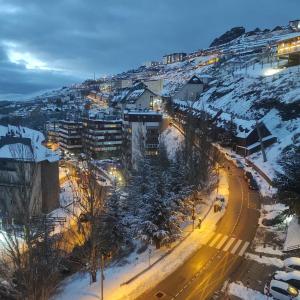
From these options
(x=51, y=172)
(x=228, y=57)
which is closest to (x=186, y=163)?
(x=51, y=172)

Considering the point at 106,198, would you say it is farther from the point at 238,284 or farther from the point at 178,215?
the point at 238,284

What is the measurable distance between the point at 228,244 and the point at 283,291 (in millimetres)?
8740

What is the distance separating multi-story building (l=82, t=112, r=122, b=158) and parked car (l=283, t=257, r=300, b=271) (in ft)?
200

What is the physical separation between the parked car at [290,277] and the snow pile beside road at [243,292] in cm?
184

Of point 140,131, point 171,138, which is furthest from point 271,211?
point 171,138

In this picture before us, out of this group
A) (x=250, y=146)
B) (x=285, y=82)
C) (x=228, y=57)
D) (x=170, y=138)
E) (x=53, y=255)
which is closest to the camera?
(x=53, y=255)

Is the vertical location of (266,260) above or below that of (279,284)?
below

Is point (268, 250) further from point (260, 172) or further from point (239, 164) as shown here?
point (239, 164)

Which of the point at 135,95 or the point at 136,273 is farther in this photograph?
the point at 135,95

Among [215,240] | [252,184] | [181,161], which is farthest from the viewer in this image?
[252,184]

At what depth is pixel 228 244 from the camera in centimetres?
3197

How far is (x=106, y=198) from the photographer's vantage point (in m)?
32.0

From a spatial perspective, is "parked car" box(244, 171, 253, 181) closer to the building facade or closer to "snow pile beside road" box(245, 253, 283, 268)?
"snow pile beside road" box(245, 253, 283, 268)

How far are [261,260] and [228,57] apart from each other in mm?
152610
